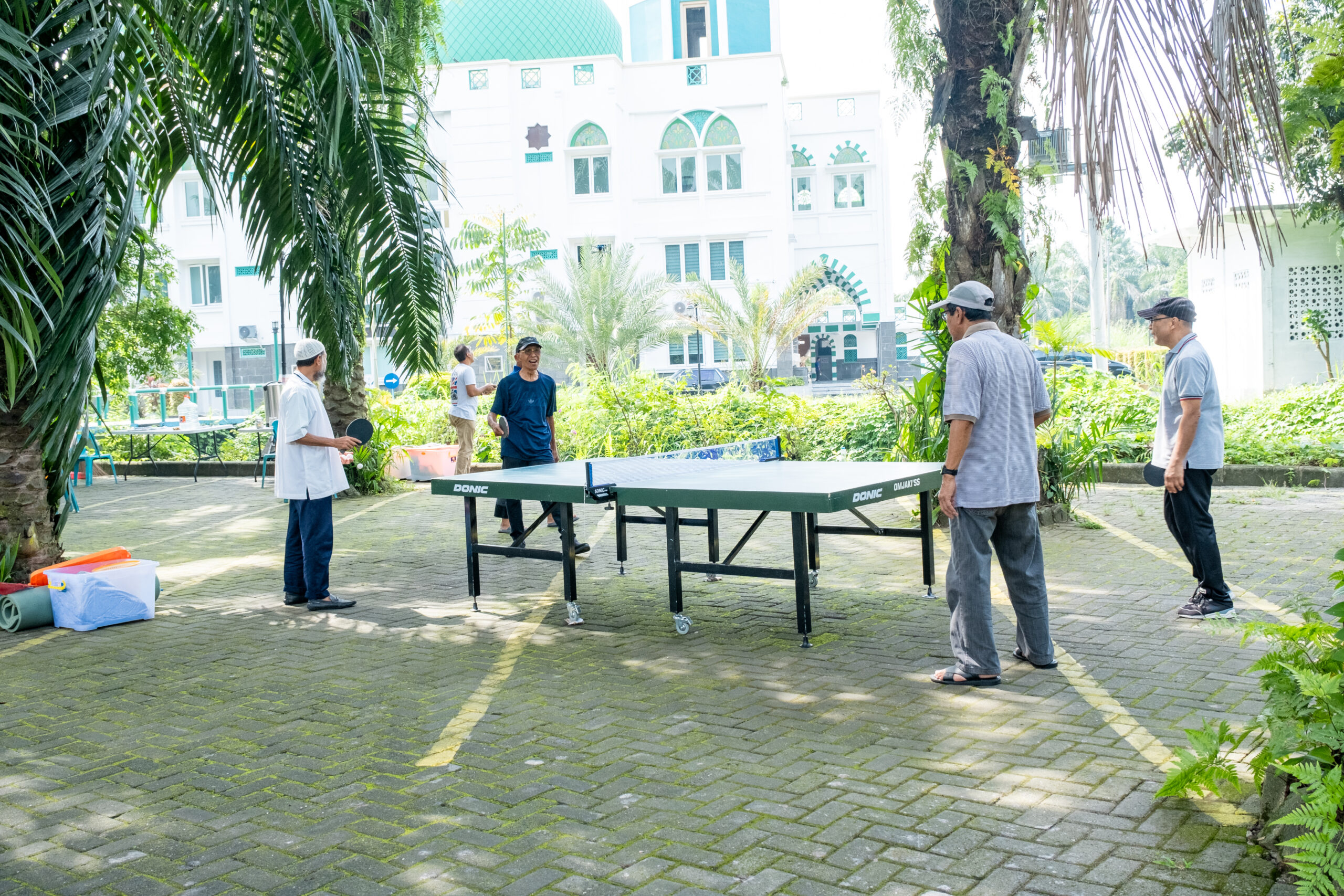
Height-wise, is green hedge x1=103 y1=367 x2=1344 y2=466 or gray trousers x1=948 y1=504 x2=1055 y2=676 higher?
green hedge x1=103 y1=367 x2=1344 y2=466

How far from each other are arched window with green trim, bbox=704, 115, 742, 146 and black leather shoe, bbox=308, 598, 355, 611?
1458 inches

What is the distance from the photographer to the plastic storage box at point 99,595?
7.80 metres

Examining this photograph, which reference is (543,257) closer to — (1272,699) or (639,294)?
(639,294)

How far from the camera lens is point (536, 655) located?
6723mm

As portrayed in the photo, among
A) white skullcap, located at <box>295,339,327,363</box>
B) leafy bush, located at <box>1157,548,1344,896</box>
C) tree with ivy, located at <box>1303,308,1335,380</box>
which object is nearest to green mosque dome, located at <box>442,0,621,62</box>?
tree with ivy, located at <box>1303,308,1335,380</box>

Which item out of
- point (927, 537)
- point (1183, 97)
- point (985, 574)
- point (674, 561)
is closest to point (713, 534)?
point (674, 561)

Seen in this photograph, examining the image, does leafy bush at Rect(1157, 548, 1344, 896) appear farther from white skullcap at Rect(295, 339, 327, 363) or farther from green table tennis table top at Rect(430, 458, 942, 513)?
white skullcap at Rect(295, 339, 327, 363)

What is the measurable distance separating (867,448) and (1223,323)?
1626cm

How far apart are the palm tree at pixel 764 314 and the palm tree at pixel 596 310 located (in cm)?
226

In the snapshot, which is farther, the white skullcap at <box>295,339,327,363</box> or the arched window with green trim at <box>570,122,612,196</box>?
the arched window with green trim at <box>570,122,612,196</box>

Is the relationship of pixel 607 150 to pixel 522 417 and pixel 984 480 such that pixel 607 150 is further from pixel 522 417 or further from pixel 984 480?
pixel 984 480

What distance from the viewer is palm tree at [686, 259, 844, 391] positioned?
3431 cm

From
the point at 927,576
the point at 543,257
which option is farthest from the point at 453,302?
the point at 543,257

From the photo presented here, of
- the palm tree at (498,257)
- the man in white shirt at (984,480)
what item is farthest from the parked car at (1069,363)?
the palm tree at (498,257)
